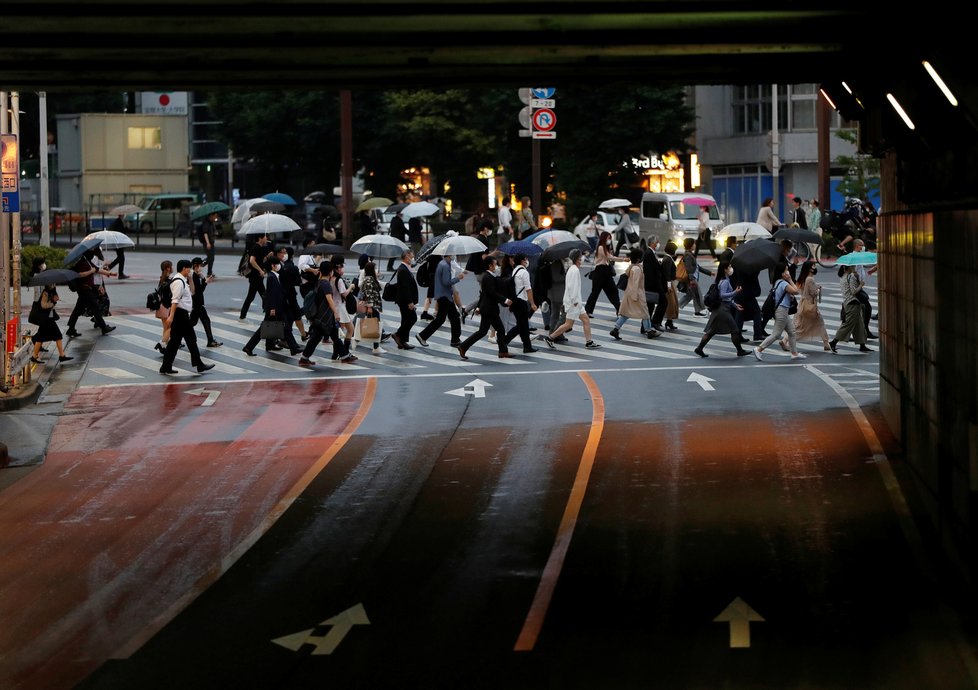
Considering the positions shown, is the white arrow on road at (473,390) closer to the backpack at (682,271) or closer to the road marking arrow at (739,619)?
the backpack at (682,271)

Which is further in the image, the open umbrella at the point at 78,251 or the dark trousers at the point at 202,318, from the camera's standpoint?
the open umbrella at the point at 78,251

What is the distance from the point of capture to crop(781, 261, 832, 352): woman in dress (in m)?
28.8

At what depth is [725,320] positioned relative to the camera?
2812cm

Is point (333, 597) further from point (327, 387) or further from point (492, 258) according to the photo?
point (492, 258)

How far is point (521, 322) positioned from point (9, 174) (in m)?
9.59

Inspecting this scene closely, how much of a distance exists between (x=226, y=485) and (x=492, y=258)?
12032 mm

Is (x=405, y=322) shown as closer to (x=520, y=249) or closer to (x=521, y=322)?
(x=521, y=322)

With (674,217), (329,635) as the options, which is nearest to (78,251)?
(329,635)

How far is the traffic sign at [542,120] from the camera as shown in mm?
48344


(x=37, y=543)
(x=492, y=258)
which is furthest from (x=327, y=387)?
(x=37, y=543)

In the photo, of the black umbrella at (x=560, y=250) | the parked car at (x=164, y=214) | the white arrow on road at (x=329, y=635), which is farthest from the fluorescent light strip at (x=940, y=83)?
the parked car at (x=164, y=214)

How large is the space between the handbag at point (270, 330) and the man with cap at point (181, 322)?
161cm

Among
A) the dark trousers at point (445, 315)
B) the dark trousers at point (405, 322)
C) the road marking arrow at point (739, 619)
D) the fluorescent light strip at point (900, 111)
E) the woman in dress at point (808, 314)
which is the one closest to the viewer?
the road marking arrow at point (739, 619)

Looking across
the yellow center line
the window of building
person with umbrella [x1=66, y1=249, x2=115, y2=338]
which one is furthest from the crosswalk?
the window of building
